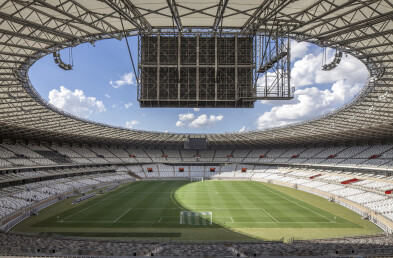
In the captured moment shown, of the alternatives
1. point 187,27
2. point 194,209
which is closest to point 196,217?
point 194,209

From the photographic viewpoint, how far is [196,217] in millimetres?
30781

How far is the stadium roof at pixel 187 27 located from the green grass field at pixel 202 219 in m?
13.8

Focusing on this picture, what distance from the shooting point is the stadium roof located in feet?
44.9

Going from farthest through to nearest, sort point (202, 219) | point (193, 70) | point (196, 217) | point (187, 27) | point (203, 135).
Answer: point (203, 135) → point (196, 217) → point (202, 219) → point (187, 27) → point (193, 70)

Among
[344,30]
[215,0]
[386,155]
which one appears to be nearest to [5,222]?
[215,0]

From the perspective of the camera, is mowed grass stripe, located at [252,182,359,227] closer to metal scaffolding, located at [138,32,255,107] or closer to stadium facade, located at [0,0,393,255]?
stadium facade, located at [0,0,393,255]

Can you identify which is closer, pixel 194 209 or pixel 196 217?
pixel 196 217

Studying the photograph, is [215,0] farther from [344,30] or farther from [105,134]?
[105,134]

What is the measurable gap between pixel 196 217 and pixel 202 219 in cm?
116

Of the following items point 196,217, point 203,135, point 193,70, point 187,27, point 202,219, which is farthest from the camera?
point 203,135

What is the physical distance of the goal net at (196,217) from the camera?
94.3 feet

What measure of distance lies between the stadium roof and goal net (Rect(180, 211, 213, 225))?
20.5 m

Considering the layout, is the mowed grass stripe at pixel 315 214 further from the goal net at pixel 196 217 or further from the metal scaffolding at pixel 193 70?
the metal scaffolding at pixel 193 70

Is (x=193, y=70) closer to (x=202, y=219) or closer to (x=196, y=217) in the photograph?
(x=202, y=219)
